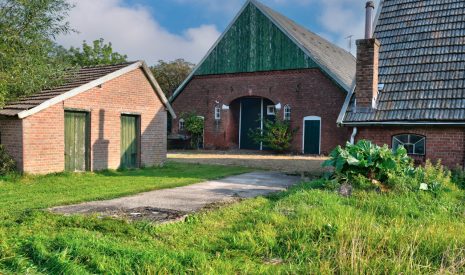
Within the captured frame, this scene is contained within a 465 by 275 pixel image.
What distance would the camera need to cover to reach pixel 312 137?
76.5 ft

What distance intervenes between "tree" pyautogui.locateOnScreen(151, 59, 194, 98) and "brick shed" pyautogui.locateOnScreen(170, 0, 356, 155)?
8.78 m

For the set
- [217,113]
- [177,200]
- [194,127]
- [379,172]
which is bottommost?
[177,200]

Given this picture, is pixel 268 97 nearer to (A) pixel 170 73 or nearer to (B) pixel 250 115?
(B) pixel 250 115

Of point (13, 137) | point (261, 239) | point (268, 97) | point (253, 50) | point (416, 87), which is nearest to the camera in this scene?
point (261, 239)

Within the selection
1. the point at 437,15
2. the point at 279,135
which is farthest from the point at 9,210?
the point at 279,135

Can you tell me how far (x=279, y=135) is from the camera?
23.6 meters

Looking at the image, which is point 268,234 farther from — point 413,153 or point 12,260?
point 413,153

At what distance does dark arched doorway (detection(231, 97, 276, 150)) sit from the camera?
2583cm

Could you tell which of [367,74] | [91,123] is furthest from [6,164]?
[367,74]

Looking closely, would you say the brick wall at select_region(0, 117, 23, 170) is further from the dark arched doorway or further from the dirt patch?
the dark arched doorway

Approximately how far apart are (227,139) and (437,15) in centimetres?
1524

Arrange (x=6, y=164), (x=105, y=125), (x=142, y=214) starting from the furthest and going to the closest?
(x=105, y=125) < (x=6, y=164) < (x=142, y=214)

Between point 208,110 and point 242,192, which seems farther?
point 208,110

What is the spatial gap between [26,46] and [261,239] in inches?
414
